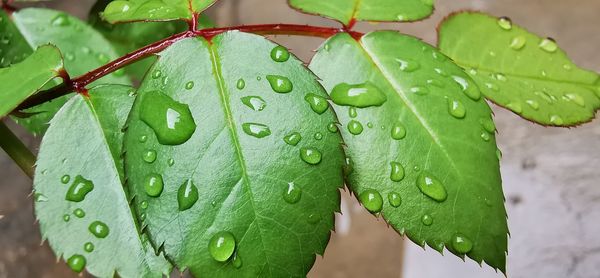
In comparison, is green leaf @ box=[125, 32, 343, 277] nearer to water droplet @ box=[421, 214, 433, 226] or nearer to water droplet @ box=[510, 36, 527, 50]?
water droplet @ box=[421, 214, 433, 226]

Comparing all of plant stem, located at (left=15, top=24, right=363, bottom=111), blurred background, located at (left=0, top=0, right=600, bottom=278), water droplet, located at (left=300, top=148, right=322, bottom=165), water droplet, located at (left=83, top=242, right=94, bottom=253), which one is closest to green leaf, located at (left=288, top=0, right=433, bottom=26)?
plant stem, located at (left=15, top=24, right=363, bottom=111)

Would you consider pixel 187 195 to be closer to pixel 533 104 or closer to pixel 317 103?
pixel 317 103

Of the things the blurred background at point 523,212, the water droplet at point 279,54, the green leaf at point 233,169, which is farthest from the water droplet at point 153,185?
the blurred background at point 523,212

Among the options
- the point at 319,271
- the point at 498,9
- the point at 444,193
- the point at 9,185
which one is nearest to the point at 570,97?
the point at 444,193

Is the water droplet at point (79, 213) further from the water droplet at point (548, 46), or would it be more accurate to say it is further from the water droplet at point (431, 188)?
the water droplet at point (548, 46)

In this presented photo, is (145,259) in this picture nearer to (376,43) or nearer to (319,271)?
(376,43)

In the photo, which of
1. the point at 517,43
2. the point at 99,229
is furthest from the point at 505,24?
the point at 99,229
